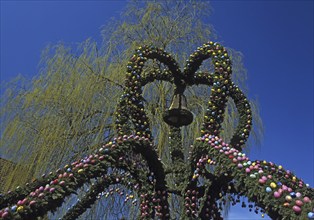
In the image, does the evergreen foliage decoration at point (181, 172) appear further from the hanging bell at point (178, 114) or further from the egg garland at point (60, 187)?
the hanging bell at point (178, 114)

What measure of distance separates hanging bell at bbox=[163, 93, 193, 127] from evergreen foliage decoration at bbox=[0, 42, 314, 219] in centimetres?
32

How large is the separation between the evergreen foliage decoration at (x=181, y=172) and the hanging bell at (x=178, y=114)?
12.6 inches

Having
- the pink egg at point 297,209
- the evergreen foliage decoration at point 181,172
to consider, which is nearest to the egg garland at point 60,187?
the evergreen foliage decoration at point 181,172

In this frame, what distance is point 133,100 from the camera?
200 inches

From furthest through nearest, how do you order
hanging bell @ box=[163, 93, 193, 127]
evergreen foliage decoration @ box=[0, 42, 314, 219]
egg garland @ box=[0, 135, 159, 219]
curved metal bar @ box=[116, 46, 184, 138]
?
hanging bell @ box=[163, 93, 193, 127], curved metal bar @ box=[116, 46, 184, 138], evergreen foliage decoration @ box=[0, 42, 314, 219], egg garland @ box=[0, 135, 159, 219]

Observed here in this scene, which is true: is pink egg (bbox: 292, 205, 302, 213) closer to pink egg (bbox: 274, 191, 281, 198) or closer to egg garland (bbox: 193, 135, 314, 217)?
egg garland (bbox: 193, 135, 314, 217)

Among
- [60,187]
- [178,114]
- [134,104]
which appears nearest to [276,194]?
[60,187]

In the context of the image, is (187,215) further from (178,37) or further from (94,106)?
(178,37)

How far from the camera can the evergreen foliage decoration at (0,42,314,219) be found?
2977mm

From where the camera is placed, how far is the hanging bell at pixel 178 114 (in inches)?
202

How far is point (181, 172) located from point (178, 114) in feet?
2.50

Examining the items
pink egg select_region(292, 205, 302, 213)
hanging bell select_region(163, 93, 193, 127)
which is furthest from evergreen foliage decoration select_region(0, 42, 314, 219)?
hanging bell select_region(163, 93, 193, 127)

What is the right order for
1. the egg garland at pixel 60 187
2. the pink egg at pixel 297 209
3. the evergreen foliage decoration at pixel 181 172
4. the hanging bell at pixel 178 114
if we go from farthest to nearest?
1. the hanging bell at pixel 178 114
2. the evergreen foliage decoration at pixel 181 172
3. the egg garland at pixel 60 187
4. the pink egg at pixel 297 209

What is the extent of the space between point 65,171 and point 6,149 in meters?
5.21
